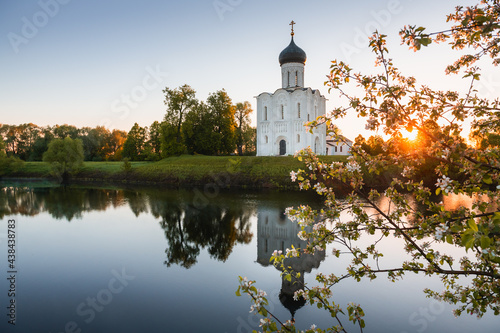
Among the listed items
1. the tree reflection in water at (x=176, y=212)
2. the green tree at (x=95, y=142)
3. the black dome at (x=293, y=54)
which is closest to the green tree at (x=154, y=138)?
the green tree at (x=95, y=142)

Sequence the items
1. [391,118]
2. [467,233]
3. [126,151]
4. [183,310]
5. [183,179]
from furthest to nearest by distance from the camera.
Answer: [126,151] → [183,179] → [183,310] → [391,118] → [467,233]

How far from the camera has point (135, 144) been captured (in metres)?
50.4

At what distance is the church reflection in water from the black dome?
25363 mm

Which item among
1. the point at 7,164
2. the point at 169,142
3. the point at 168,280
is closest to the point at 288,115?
the point at 169,142

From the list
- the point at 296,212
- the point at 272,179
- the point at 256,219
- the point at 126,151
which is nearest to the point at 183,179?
the point at 272,179

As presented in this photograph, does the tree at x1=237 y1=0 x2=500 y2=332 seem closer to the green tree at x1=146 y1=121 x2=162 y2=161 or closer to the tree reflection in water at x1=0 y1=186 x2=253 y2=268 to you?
the tree reflection in water at x1=0 y1=186 x2=253 y2=268

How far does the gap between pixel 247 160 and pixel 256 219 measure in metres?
19.1

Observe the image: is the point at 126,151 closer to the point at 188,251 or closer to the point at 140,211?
the point at 140,211

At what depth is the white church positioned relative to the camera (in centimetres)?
3734

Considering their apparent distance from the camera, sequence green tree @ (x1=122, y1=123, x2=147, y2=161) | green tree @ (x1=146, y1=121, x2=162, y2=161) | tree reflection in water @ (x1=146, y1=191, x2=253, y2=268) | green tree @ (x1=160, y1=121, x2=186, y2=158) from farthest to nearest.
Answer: green tree @ (x1=122, y1=123, x2=147, y2=161)
green tree @ (x1=146, y1=121, x2=162, y2=161)
green tree @ (x1=160, y1=121, x2=186, y2=158)
tree reflection in water @ (x1=146, y1=191, x2=253, y2=268)

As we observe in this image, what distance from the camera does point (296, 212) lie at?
285cm

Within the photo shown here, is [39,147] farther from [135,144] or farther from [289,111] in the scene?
[289,111]

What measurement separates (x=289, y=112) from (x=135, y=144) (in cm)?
2675

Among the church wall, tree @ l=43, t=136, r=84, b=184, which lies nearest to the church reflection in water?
the church wall
